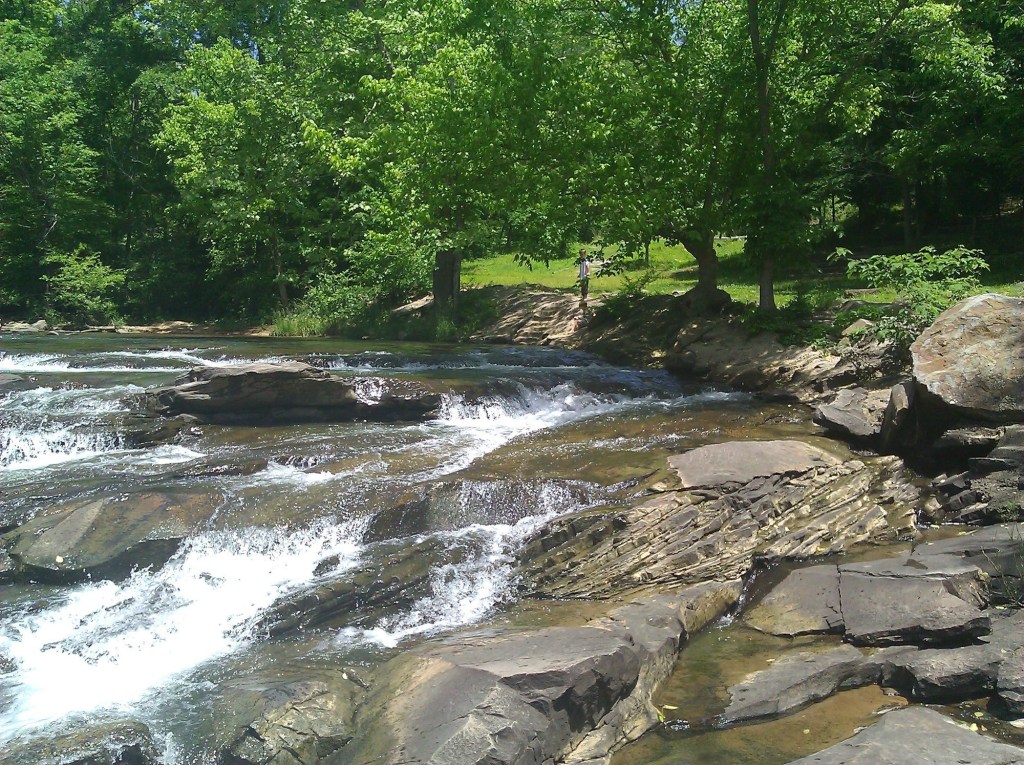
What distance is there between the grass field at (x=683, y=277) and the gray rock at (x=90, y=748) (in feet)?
47.1

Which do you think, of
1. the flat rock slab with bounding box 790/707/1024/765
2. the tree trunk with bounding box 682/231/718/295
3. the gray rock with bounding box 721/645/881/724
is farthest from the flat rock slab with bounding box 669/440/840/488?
the tree trunk with bounding box 682/231/718/295

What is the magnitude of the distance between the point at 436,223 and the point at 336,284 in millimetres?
6586

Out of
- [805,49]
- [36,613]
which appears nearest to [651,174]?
[805,49]

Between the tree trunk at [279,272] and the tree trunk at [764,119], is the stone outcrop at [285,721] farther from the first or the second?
the tree trunk at [279,272]

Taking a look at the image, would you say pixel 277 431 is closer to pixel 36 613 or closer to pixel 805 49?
pixel 36 613

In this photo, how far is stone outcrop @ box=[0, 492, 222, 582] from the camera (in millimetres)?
8172

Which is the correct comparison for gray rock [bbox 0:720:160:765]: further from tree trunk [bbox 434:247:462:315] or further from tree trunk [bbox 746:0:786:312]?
tree trunk [bbox 434:247:462:315]

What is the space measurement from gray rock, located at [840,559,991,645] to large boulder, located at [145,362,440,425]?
732cm

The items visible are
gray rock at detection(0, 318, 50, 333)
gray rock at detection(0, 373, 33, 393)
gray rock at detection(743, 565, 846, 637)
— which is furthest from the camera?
gray rock at detection(0, 318, 50, 333)

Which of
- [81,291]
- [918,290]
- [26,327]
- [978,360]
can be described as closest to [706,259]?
[918,290]

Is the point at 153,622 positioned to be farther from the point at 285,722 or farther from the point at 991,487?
the point at 991,487

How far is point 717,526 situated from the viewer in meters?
8.48

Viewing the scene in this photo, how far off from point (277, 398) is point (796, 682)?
837cm

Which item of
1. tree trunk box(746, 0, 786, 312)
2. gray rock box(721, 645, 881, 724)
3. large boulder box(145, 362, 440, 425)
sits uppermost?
tree trunk box(746, 0, 786, 312)
